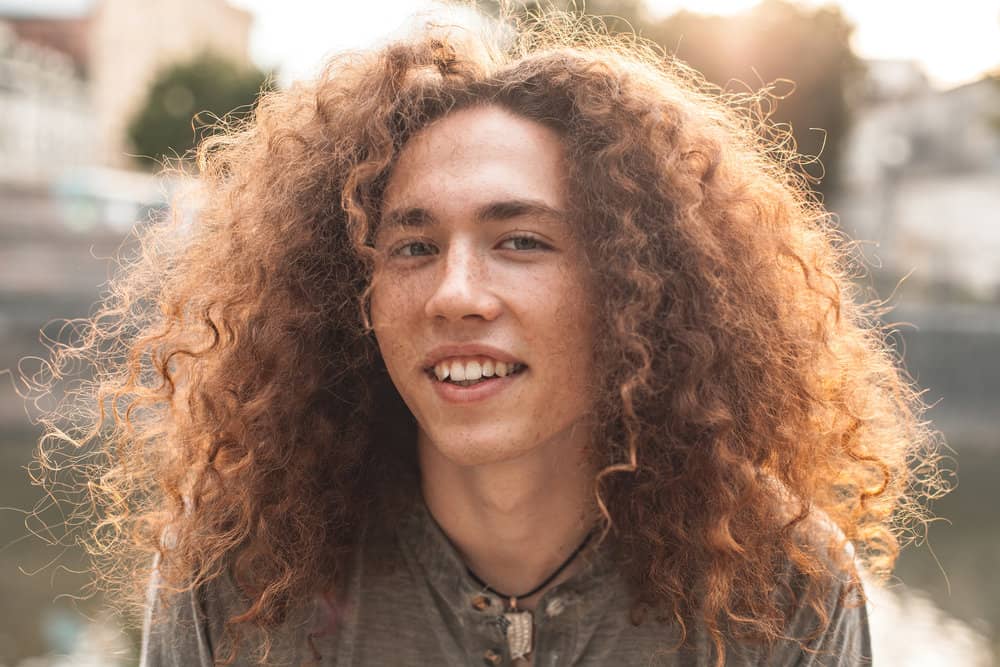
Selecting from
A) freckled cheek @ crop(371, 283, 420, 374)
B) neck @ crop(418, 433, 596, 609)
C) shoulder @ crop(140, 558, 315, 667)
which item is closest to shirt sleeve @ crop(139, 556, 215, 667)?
shoulder @ crop(140, 558, 315, 667)

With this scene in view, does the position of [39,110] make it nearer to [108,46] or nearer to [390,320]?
[108,46]

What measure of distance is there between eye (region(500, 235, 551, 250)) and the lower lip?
265 millimetres

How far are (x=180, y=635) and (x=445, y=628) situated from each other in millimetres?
563

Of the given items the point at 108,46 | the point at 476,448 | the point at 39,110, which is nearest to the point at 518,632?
the point at 476,448

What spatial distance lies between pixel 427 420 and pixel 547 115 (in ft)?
2.35

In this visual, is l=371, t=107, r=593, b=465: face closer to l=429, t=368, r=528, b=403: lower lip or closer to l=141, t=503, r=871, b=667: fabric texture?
l=429, t=368, r=528, b=403: lower lip

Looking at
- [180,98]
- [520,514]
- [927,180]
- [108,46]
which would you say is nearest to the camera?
[520,514]

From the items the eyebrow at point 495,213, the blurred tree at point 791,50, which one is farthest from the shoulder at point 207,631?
the blurred tree at point 791,50

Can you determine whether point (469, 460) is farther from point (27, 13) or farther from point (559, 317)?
point (27, 13)

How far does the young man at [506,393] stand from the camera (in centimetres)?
238

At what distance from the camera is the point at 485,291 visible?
2322 mm

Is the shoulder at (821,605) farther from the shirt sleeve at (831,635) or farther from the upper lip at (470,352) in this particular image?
the upper lip at (470,352)

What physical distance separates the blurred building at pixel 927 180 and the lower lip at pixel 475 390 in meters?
25.7

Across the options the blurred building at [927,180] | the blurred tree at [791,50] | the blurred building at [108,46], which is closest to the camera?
the blurred tree at [791,50]
